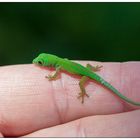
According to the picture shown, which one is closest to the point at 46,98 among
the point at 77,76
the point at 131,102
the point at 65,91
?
Answer: the point at 65,91

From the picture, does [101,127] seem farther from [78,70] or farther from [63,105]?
[78,70]

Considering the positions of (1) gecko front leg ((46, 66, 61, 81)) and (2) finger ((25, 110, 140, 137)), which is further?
(1) gecko front leg ((46, 66, 61, 81))

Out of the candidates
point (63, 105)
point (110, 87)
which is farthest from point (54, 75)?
point (110, 87)

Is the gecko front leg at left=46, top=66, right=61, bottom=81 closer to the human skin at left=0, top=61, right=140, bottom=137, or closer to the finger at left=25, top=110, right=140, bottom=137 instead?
the human skin at left=0, top=61, right=140, bottom=137

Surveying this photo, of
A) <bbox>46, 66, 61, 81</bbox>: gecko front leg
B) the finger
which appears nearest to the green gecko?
<bbox>46, 66, 61, 81</bbox>: gecko front leg

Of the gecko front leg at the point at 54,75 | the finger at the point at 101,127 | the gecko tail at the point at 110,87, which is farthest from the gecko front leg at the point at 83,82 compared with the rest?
the finger at the point at 101,127

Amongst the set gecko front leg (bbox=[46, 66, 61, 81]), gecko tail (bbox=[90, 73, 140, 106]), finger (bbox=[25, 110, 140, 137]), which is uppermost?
gecko front leg (bbox=[46, 66, 61, 81])

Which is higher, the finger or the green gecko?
the green gecko

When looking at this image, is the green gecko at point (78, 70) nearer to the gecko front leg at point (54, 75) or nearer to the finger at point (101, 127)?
the gecko front leg at point (54, 75)

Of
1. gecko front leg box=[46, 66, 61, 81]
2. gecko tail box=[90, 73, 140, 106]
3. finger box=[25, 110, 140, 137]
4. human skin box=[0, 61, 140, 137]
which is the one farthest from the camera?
gecko front leg box=[46, 66, 61, 81]
